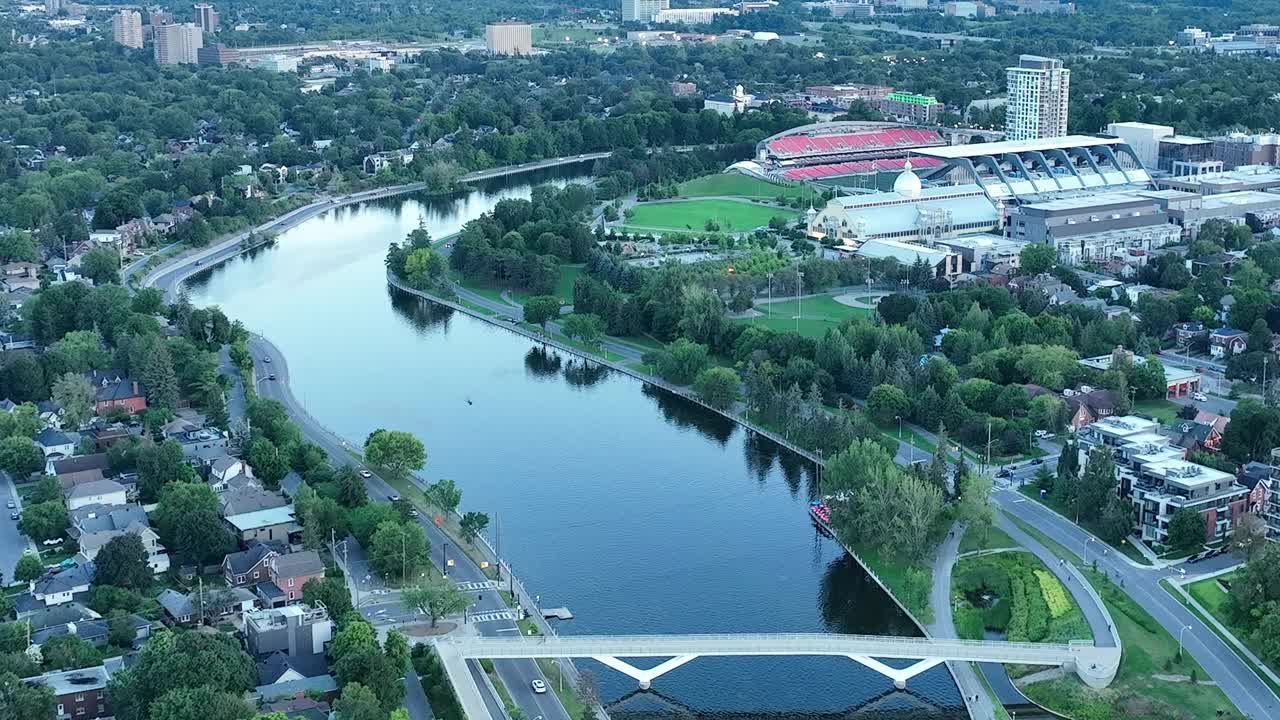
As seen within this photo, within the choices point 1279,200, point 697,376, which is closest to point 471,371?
point 697,376

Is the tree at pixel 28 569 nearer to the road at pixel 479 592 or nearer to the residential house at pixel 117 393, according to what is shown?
the road at pixel 479 592

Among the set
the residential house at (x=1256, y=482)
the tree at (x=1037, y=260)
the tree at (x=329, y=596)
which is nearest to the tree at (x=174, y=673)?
the tree at (x=329, y=596)

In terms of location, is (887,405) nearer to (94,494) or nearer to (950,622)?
(950,622)

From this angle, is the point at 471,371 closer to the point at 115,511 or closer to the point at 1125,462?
the point at 115,511

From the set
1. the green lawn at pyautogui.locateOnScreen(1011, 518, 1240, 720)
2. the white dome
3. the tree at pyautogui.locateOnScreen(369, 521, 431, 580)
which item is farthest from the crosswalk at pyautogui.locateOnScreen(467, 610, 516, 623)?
the white dome

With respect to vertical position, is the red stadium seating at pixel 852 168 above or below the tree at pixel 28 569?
above
